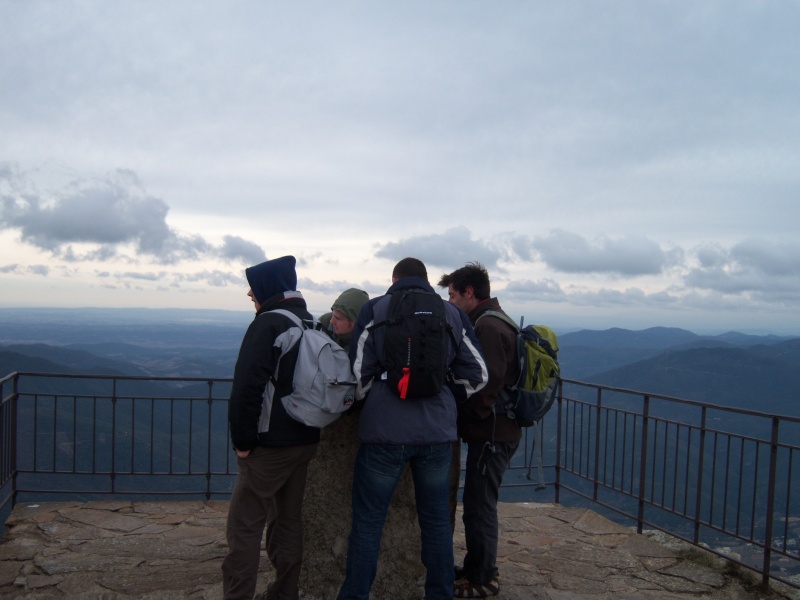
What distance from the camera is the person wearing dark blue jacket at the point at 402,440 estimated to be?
312cm

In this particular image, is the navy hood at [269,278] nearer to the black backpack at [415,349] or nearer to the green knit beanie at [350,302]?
the green knit beanie at [350,302]

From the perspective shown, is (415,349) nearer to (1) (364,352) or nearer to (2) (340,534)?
(1) (364,352)

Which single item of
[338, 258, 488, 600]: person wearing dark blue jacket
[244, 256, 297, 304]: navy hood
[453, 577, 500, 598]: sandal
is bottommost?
[453, 577, 500, 598]: sandal

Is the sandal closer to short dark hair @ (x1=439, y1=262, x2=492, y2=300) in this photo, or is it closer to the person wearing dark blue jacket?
the person wearing dark blue jacket

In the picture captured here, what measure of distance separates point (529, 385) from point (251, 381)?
1828 mm

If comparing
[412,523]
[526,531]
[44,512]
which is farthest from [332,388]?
[44,512]

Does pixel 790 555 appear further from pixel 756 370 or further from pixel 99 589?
pixel 756 370

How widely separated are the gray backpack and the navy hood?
244 mm

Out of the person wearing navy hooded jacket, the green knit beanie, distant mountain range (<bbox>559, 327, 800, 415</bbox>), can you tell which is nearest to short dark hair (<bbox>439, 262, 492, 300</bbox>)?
the green knit beanie

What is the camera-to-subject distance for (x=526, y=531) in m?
5.77

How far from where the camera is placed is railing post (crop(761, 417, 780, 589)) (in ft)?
14.2

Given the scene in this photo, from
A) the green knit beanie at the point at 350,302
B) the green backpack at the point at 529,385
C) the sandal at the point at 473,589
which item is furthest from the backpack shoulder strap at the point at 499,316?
the sandal at the point at 473,589

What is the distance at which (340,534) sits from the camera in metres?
3.85

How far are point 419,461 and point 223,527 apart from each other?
3.12 metres
